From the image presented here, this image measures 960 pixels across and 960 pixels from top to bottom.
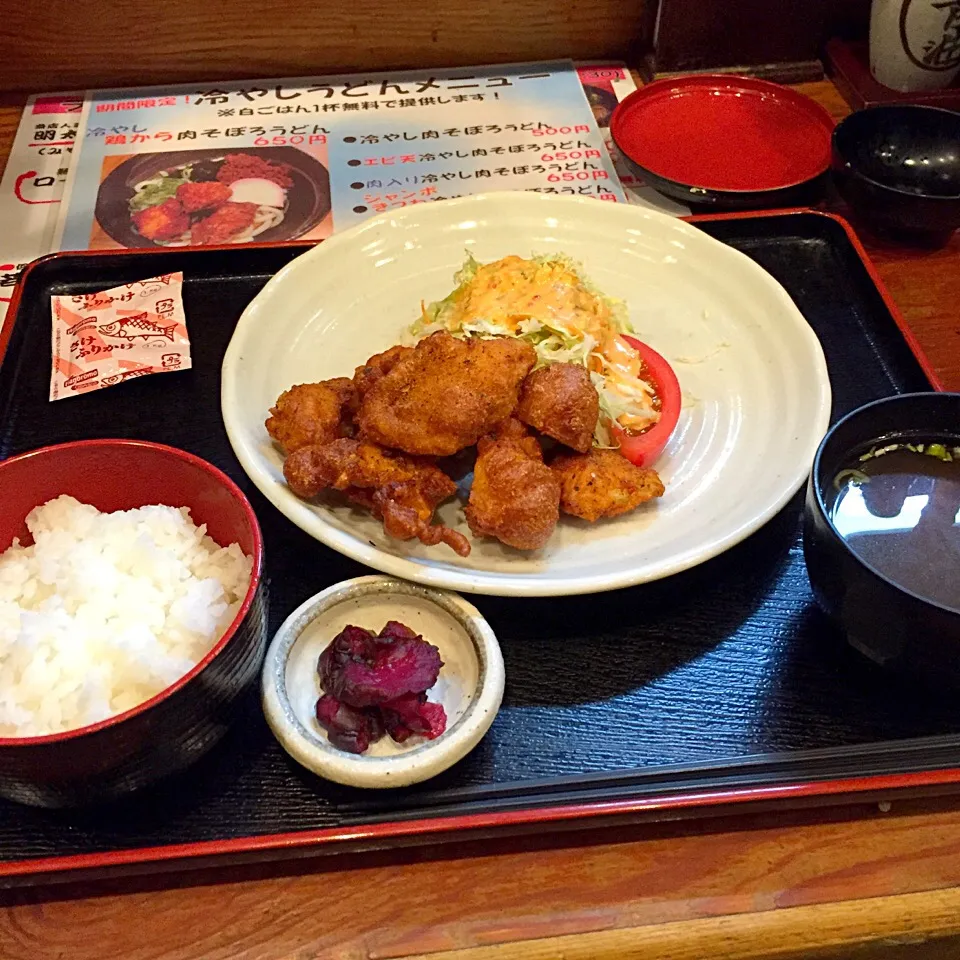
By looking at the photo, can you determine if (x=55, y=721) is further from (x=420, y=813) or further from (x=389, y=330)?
(x=389, y=330)

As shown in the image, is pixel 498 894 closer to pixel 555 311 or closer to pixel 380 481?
pixel 380 481

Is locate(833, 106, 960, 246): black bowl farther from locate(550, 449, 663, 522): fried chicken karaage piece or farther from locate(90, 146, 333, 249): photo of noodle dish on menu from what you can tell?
locate(90, 146, 333, 249): photo of noodle dish on menu

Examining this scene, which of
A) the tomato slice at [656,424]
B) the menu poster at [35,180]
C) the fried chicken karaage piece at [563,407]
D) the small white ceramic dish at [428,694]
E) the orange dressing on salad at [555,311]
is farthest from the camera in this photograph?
the menu poster at [35,180]

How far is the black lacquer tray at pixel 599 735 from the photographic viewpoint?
1.37 m

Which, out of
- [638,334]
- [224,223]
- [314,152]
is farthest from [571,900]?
[314,152]

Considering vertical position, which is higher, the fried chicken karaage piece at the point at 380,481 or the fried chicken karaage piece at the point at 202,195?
the fried chicken karaage piece at the point at 380,481

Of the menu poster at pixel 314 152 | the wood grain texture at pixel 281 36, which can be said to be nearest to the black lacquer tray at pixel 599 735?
the menu poster at pixel 314 152

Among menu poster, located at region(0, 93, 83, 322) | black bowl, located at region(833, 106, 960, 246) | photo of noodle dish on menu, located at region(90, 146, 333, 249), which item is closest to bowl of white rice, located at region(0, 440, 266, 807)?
menu poster, located at region(0, 93, 83, 322)

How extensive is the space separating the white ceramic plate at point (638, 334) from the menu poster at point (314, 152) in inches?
15.8

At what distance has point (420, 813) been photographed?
137 centimetres

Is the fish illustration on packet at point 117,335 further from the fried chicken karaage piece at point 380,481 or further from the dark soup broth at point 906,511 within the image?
the dark soup broth at point 906,511

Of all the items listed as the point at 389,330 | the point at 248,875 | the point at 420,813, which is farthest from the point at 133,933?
the point at 389,330

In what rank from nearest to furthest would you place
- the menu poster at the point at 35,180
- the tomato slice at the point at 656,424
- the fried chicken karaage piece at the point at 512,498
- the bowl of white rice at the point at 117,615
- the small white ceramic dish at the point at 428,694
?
Result: the bowl of white rice at the point at 117,615
the small white ceramic dish at the point at 428,694
the fried chicken karaage piece at the point at 512,498
the tomato slice at the point at 656,424
the menu poster at the point at 35,180

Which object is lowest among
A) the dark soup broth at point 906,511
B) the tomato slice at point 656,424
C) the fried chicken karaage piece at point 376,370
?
the tomato slice at point 656,424
